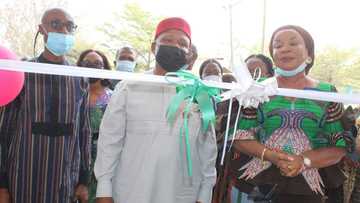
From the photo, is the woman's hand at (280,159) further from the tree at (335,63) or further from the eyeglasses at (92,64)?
the tree at (335,63)

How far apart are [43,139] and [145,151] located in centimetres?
75

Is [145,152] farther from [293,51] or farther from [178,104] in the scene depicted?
[293,51]

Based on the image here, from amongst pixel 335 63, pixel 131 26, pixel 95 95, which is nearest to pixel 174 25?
pixel 95 95

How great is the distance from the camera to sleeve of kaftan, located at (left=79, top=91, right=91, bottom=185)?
2.46 metres

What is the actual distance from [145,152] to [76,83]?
799mm

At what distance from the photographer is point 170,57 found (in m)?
2.00

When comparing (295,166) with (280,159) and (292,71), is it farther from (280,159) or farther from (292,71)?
(292,71)

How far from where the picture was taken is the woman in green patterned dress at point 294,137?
180cm

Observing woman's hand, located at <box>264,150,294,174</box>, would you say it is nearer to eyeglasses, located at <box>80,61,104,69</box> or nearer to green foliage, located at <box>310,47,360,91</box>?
eyeglasses, located at <box>80,61,104,69</box>

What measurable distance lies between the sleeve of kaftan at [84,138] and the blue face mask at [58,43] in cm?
31

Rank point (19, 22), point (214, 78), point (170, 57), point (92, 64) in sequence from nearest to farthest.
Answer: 1. point (170, 57)
2. point (92, 64)
3. point (214, 78)
4. point (19, 22)

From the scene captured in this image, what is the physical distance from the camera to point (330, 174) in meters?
1.90

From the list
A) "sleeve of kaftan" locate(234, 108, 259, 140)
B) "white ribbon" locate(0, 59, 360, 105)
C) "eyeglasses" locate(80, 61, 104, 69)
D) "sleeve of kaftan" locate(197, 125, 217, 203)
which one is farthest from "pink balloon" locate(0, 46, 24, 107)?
"eyeglasses" locate(80, 61, 104, 69)

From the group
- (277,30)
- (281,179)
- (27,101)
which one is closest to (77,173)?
(27,101)
